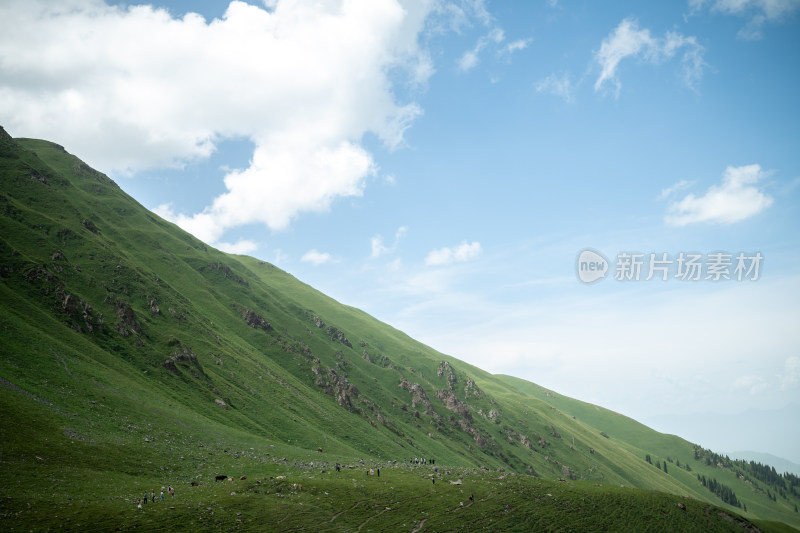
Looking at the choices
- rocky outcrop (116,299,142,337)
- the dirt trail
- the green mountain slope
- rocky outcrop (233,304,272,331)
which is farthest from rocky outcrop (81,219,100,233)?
the dirt trail

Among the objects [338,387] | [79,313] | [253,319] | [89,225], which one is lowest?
[338,387]

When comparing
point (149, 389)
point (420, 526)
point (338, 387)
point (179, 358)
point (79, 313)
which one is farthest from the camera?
point (338, 387)

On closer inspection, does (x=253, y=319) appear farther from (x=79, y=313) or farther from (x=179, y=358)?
(x=79, y=313)

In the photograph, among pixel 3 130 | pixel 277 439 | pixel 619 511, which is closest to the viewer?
pixel 619 511

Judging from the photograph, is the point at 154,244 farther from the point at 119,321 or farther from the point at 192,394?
the point at 192,394

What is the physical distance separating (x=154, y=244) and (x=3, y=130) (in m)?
77.1

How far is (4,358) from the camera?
72062 millimetres

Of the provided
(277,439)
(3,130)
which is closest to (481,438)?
(277,439)

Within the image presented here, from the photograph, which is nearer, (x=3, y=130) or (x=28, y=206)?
(x=28, y=206)

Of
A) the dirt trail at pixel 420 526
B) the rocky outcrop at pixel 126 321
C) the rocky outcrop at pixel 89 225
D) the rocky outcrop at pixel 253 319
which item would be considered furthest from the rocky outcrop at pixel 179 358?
the dirt trail at pixel 420 526

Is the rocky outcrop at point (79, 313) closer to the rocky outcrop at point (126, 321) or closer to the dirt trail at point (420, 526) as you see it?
the rocky outcrop at point (126, 321)

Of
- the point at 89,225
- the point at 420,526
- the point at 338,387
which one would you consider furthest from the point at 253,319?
the point at 420,526

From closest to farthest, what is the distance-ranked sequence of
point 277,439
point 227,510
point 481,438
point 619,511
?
1. point 227,510
2. point 619,511
3. point 277,439
4. point 481,438

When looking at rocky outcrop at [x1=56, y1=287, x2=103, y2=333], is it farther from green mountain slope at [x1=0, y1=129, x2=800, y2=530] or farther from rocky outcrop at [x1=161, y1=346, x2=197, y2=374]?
rocky outcrop at [x1=161, y1=346, x2=197, y2=374]
